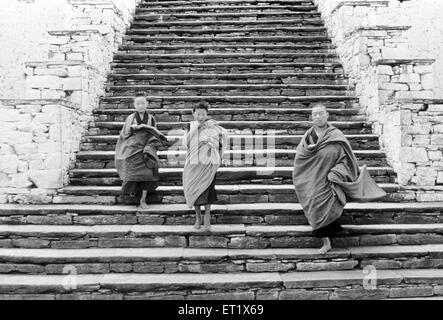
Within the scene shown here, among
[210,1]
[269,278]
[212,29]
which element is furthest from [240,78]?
[269,278]

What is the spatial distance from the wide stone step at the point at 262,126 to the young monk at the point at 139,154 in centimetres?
126

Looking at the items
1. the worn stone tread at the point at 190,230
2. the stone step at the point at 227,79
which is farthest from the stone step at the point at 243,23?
the worn stone tread at the point at 190,230

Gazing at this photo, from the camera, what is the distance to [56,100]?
227 inches

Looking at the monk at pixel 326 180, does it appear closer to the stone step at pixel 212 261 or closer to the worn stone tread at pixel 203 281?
the stone step at pixel 212 261

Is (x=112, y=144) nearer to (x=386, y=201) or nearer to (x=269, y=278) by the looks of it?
(x=269, y=278)

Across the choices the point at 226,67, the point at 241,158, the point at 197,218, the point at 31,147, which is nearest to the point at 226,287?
the point at 197,218

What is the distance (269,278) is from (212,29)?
6.52 meters

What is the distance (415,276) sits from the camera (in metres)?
4.29

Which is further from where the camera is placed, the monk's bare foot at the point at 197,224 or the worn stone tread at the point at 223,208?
the worn stone tread at the point at 223,208

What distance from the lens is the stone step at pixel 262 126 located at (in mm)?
6637

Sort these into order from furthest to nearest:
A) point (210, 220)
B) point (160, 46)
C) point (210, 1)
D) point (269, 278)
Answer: point (210, 1) < point (160, 46) < point (210, 220) < point (269, 278)

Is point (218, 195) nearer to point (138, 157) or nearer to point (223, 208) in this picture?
point (223, 208)

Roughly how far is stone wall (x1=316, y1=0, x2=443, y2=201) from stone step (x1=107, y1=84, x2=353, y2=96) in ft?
1.77

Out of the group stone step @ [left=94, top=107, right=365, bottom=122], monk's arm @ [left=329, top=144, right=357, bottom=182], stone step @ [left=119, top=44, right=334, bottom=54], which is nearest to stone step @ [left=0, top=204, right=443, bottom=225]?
monk's arm @ [left=329, top=144, right=357, bottom=182]
